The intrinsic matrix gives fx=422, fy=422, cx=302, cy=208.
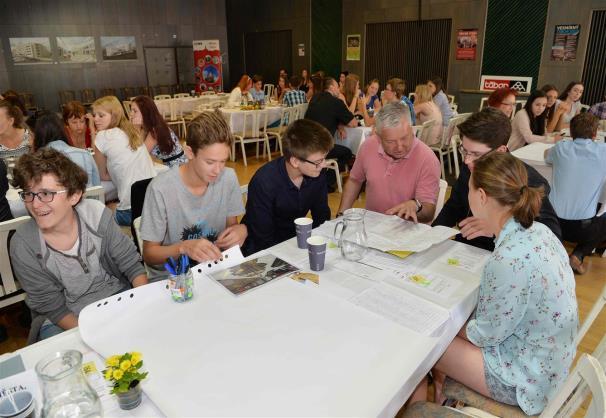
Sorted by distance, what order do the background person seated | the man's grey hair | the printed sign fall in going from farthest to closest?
the printed sign
the background person seated
the man's grey hair

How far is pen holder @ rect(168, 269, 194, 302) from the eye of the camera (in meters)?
1.53

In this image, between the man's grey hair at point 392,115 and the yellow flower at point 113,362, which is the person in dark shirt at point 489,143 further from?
the yellow flower at point 113,362

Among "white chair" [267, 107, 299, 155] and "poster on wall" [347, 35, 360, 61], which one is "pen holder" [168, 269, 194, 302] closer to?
"white chair" [267, 107, 299, 155]

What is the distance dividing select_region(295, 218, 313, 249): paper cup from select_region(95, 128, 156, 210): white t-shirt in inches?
72.9

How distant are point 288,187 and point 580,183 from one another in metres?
2.45

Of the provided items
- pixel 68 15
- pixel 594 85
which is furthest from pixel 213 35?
pixel 594 85

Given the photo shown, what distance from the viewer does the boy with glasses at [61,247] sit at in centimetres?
165

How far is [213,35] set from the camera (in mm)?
13039

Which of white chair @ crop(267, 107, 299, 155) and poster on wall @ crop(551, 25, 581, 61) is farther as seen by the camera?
poster on wall @ crop(551, 25, 581, 61)

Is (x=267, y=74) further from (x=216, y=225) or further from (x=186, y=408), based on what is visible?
(x=186, y=408)

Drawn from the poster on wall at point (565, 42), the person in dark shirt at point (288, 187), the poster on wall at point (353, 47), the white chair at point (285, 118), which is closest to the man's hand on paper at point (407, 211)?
the person in dark shirt at point (288, 187)

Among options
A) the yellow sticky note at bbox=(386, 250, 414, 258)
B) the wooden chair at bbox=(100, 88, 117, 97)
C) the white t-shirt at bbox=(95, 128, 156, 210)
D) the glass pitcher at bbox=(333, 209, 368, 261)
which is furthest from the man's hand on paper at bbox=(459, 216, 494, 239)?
the wooden chair at bbox=(100, 88, 117, 97)

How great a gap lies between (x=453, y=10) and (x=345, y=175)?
5092mm

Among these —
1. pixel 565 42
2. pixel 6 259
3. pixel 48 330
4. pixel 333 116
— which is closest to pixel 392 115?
pixel 48 330
